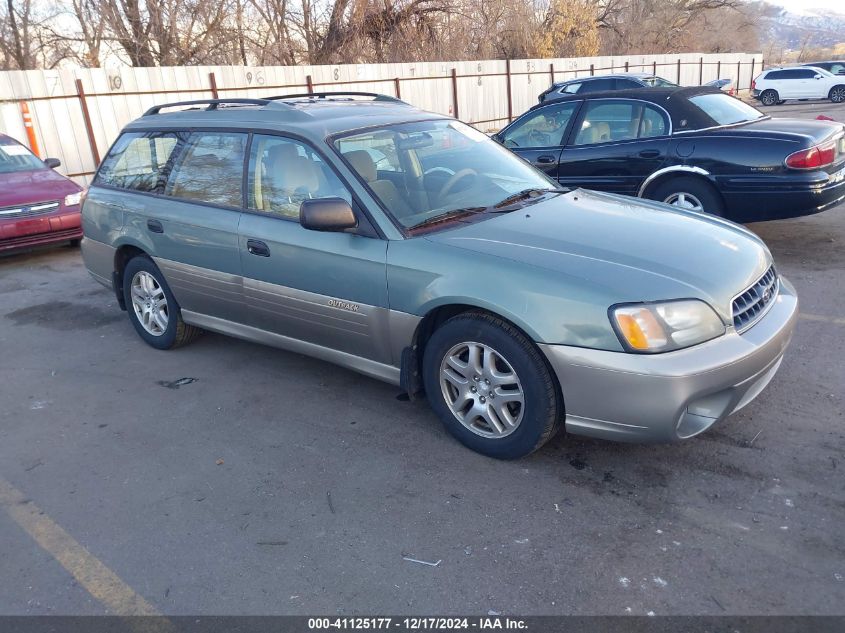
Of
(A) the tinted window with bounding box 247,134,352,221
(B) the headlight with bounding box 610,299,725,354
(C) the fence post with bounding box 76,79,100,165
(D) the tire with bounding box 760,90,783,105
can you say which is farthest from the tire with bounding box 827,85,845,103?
(B) the headlight with bounding box 610,299,725,354

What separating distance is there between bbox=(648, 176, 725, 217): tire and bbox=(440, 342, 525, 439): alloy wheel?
12.8 feet

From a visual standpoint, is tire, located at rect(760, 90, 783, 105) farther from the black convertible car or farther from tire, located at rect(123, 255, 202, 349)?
tire, located at rect(123, 255, 202, 349)

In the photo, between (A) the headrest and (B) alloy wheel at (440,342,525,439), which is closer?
(B) alloy wheel at (440,342,525,439)

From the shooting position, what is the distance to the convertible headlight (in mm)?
8969

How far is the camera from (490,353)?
3361mm

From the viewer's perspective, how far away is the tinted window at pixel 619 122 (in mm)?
7008

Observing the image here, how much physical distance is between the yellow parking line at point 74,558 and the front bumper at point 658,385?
1947mm

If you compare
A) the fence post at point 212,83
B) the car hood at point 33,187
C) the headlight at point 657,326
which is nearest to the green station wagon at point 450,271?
the headlight at point 657,326

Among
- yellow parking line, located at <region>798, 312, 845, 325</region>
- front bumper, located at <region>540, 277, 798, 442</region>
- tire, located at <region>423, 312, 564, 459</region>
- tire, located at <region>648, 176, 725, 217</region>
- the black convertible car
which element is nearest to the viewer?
front bumper, located at <region>540, 277, 798, 442</region>

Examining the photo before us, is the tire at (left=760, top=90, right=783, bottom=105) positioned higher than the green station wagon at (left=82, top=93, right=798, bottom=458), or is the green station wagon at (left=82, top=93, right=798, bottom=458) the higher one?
the green station wagon at (left=82, top=93, right=798, bottom=458)

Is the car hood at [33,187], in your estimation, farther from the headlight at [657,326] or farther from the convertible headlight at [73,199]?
the headlight at [657,326]

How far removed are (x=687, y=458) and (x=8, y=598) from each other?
3051mm

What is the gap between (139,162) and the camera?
17.3 feet

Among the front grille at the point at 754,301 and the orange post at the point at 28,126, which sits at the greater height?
the orange post at the point at 28,126
